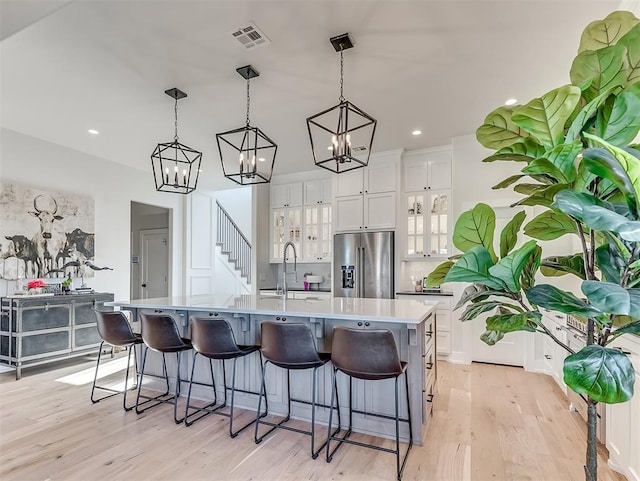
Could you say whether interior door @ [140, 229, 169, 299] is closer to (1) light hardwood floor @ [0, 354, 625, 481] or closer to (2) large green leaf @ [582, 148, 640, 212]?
(1) light hardwood floor @ [0, 354, 625, 481]

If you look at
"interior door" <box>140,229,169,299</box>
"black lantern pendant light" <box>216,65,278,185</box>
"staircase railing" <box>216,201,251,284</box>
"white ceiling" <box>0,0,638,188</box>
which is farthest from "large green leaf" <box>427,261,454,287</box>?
"staircase railing" <box>216,201,251,284</box>

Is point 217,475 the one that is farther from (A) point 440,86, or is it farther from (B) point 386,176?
(B) point 386,176

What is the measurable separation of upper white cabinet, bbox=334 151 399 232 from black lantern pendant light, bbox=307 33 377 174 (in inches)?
12.3

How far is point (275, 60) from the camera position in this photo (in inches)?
113

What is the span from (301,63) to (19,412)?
154 inches

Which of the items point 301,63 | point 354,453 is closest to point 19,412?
point 354,453

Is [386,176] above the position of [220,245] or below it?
above

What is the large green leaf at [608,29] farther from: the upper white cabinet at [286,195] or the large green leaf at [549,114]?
the upper white cabinet at [286,195]

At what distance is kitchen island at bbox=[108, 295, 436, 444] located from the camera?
2.49 meters

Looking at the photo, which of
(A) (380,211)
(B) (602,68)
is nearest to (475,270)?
(B) (602,68)

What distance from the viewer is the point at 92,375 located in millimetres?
4117

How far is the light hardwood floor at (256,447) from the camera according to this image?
2.18 m

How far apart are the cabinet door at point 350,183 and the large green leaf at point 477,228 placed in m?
4.27

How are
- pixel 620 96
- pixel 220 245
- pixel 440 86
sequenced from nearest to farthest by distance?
pixel 620 96 < pixel 440 86 < pixel 220 245
